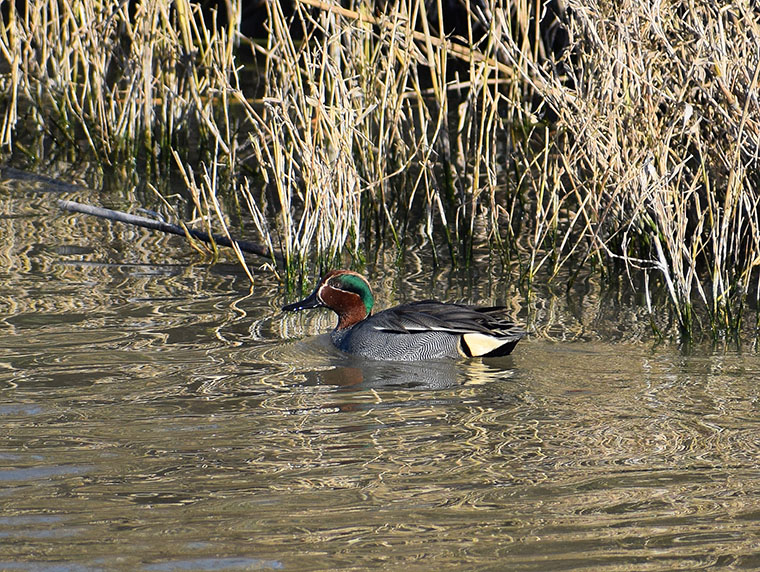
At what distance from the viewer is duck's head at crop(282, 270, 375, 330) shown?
653cm

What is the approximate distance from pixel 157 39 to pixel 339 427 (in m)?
5.83

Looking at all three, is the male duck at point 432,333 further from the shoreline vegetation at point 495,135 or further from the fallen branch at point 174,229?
the fallen branch at point 174,229

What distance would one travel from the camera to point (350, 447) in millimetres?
4605

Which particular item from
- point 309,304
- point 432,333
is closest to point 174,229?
point 309,304

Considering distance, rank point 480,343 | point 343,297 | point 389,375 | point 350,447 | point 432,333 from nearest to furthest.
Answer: point 350,447 < point 389,375 < point 480,343 < point 432,333 < point 343,297

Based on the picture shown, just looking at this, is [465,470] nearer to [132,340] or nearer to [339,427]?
[339,427]

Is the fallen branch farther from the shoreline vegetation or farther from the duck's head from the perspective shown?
the duck's head

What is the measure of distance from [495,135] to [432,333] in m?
1.84

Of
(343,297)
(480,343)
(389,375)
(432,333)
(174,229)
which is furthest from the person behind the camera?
(174,229)

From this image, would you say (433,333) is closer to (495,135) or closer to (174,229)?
(495,135)

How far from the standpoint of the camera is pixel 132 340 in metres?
6.20

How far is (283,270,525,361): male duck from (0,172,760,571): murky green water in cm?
13

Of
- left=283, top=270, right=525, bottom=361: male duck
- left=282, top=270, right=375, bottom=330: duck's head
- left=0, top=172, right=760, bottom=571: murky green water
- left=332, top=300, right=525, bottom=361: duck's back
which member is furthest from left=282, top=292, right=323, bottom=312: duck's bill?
left=332, top=300, right=525, bottom=361: duck's back

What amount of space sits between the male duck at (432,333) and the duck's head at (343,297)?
252 mm
